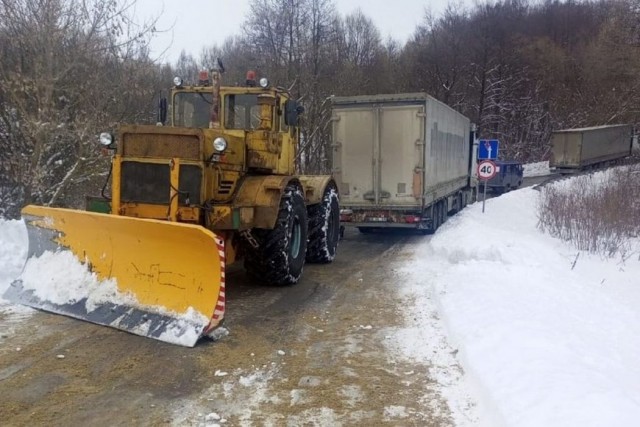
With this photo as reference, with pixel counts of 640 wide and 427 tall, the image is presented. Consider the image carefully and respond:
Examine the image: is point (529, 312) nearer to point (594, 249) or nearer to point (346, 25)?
point (594, 249)

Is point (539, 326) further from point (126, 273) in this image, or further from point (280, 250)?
point (126, 273)

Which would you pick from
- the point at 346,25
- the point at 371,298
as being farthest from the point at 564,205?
the point at 346,25

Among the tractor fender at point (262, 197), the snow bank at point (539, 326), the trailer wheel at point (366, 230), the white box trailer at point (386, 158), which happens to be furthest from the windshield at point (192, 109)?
the trailer wheel at point (366, 230)

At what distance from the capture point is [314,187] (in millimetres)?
10078

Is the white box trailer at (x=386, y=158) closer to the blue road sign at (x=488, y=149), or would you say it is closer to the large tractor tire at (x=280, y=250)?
the blue road sign at (x=488, y=149)

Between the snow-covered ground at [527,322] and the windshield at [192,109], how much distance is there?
285cm

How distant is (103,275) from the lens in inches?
249

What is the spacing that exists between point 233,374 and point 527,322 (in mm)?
2969

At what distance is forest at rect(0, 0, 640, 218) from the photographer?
10.4 m

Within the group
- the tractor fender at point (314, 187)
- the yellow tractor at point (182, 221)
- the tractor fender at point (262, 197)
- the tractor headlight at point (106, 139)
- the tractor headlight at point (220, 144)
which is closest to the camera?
the yellow tractor at point (182, 221)

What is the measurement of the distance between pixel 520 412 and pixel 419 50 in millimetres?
52345

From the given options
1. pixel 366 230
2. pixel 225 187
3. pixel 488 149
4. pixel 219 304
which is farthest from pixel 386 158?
pixel 219 304

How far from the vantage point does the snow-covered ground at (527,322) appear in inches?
155

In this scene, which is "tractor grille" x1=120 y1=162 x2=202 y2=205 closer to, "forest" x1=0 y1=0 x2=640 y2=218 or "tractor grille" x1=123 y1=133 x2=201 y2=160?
"tractor grille" x1=123 y1=133 x2=201 y2=160
